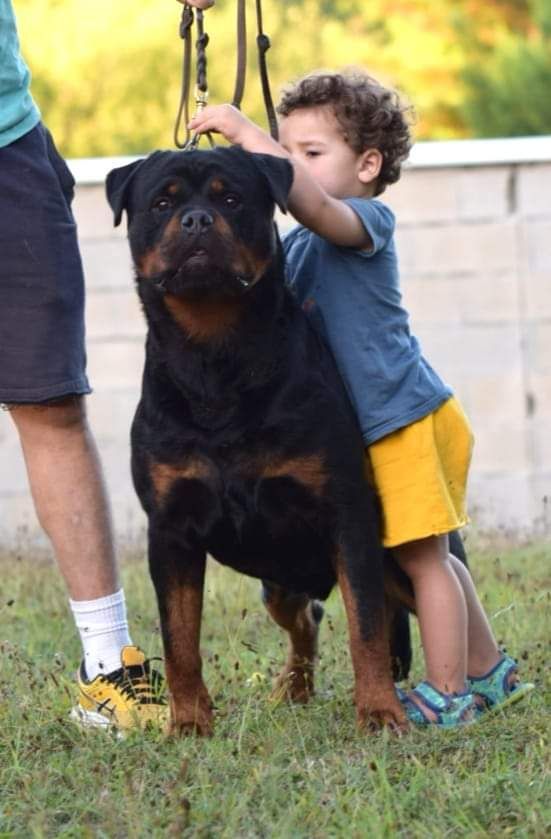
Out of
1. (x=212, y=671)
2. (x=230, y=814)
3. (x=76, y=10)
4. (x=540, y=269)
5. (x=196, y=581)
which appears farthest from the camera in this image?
(x=76, y=10)

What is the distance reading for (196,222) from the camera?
3.78 meters

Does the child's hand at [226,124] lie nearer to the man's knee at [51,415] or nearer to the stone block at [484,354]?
the man's knee at [51,415]

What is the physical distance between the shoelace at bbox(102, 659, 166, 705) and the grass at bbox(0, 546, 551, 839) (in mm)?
164

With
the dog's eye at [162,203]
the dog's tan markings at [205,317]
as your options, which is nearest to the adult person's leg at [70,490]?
the dog's tan markings at [205,317]

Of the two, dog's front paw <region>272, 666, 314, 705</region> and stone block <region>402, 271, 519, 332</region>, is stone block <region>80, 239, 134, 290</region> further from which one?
dog's front paw <region>272, 666, 314, 705</region>

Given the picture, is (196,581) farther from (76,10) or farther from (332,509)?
(76,10)

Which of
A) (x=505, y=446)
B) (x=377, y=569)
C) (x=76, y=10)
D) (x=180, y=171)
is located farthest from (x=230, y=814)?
(x=76, y=10)

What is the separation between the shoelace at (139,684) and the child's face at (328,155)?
4.59 feet

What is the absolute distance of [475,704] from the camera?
436cm

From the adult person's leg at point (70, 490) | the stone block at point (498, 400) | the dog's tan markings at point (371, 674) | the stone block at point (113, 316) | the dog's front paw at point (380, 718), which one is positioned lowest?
the stone block at point (498, 400)

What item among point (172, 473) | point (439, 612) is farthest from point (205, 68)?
point (439, 612)

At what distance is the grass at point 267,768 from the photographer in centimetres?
332

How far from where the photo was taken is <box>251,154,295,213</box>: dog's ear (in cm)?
390

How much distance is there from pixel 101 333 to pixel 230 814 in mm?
5842
